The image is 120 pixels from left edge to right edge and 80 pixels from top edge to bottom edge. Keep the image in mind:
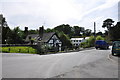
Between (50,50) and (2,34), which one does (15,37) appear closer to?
(2,34)

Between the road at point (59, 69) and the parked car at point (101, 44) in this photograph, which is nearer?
the road at point (59, 69)

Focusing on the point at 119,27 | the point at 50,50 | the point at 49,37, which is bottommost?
the point at 50,50

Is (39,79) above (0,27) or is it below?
below

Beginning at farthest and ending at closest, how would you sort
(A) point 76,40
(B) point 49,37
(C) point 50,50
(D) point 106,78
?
(A) point 76,40, (B) point 49,37, (C) point 50,50, (D) point 106,78

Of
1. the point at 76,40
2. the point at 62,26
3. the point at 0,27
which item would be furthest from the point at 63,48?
the point at 62,26

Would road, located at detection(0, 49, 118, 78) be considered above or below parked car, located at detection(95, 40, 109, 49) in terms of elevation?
below

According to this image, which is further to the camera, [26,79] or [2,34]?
[2,34]

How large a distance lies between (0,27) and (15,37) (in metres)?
18.6

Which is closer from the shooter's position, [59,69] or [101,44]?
[59,69]

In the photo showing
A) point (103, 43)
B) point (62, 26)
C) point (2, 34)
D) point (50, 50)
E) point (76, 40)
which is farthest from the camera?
point (62, 26)

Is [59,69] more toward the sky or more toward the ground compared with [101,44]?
more toward the ground

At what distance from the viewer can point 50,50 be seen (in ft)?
106

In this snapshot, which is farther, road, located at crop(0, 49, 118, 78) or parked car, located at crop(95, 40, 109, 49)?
parked car, located at crop(95, 40, 109, 49)

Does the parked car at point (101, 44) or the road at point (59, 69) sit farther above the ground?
the parked car at point (101, 44)
